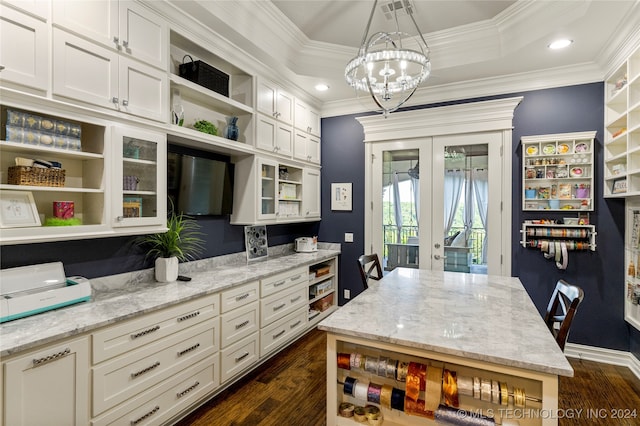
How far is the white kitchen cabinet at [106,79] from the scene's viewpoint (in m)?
1.76

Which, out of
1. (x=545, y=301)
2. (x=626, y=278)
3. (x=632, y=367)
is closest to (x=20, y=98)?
(x=545, y=301)

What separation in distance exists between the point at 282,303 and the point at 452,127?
2.76m

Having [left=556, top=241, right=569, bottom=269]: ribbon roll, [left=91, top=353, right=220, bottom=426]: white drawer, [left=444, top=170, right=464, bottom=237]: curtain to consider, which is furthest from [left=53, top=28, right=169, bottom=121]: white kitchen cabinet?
[left=556, top=241, right=569, bottom=269]: ribbon roll

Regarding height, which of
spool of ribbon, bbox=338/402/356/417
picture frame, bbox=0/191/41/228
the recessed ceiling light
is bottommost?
spool of ribbon, bbox=338/402/356/417

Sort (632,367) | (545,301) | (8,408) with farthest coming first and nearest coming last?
(545,301) < (632,367) < (8,408)

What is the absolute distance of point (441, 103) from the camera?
3861mm

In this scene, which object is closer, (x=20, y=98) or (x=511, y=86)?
(x=20, y=98)

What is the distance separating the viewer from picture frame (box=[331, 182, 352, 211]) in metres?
4.39

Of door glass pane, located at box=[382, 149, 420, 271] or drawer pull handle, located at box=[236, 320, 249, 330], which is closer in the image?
drawer pull handle, located at box=[236, 320, 249, 330]

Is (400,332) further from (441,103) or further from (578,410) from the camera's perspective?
(441,103)

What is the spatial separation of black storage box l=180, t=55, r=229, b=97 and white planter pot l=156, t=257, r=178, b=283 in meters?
1.45

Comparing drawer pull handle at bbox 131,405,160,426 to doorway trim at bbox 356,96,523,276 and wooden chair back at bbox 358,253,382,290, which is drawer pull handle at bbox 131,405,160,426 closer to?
wooden chair back at bbox 358,253,382,290

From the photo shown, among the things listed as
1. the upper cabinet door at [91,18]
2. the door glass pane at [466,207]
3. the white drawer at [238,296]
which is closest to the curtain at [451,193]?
the door glass pane at [466,207]

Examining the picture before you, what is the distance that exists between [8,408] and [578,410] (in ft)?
11.3
